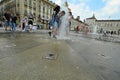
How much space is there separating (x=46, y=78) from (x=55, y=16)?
27.0ft

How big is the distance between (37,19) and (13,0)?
1132cm

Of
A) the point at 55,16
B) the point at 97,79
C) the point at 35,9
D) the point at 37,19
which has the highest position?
the point at 35,9

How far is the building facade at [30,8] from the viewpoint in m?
47.8

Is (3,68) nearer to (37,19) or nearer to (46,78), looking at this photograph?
(46,78)

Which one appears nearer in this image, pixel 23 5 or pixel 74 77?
pixel 74 77

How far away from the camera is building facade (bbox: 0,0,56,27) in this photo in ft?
157

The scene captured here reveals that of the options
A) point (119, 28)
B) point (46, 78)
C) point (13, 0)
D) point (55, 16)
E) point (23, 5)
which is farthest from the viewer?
point (119, 28)

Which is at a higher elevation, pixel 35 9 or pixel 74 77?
pixel 35 9

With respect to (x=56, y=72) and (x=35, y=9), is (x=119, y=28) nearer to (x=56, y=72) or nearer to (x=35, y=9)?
(x=35, y=9)

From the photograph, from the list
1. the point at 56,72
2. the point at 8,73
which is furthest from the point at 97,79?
the point at 8,73

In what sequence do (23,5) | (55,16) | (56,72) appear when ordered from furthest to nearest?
(23,5)
(55,16)
(56,72)

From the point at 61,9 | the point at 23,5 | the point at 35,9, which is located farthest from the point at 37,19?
the point at 61,9

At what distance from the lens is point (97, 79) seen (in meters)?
2.24

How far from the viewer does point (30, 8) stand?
5188 cm
